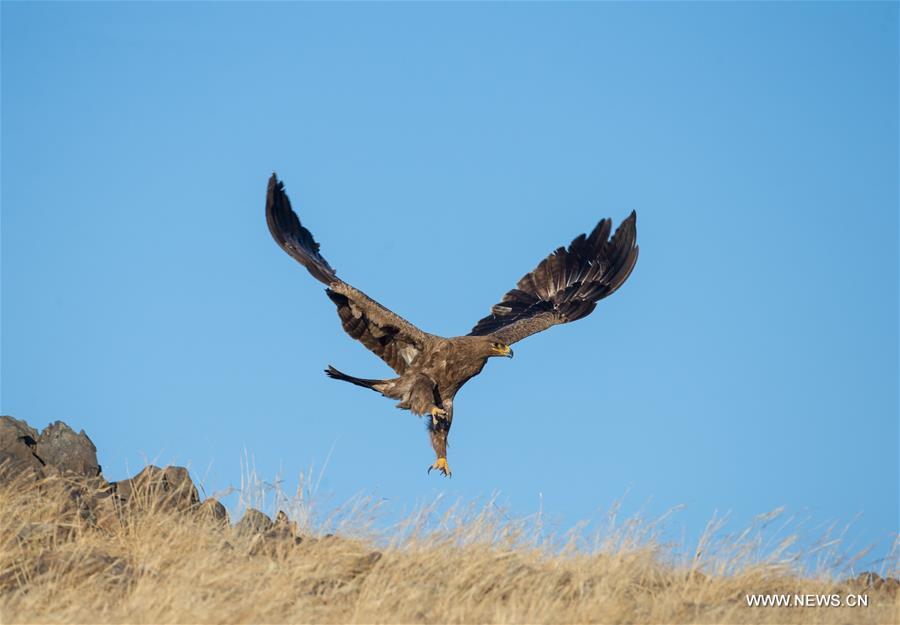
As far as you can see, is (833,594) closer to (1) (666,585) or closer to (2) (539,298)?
(1) (666,585)

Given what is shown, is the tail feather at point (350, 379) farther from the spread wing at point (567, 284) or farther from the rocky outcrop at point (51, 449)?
the rocky outcrop at point (51, 449)

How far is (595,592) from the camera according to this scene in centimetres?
802

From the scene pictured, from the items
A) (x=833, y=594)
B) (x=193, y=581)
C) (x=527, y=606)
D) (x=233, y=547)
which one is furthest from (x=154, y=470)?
(x=833, y=594)

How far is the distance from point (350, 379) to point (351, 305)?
1042 millimetres

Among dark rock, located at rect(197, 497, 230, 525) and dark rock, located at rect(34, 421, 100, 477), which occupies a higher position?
dark rock, located at rect(34, 421, 100, 477)

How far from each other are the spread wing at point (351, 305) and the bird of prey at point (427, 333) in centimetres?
1

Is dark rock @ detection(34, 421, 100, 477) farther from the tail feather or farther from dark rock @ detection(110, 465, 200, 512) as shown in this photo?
the tail feather

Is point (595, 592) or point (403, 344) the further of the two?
point (403, 344)

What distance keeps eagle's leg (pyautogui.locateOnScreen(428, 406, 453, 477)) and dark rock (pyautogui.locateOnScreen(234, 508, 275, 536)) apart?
4964 mm

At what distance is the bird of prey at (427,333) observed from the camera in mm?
14266

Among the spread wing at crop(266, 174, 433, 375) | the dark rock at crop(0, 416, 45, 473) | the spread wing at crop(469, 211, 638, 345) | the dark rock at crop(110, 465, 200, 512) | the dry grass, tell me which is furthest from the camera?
the spread wing at crop(469, 211, 638, 345)

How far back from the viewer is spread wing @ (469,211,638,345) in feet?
53.4

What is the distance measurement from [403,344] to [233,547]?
6.65 meters

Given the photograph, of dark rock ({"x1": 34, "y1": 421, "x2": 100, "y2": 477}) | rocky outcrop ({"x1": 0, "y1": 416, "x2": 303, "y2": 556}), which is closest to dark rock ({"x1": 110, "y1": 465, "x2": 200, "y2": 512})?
rocky outcrop ({"x1": 0, "y1": 416, "x2": 303, "y2": 556})
